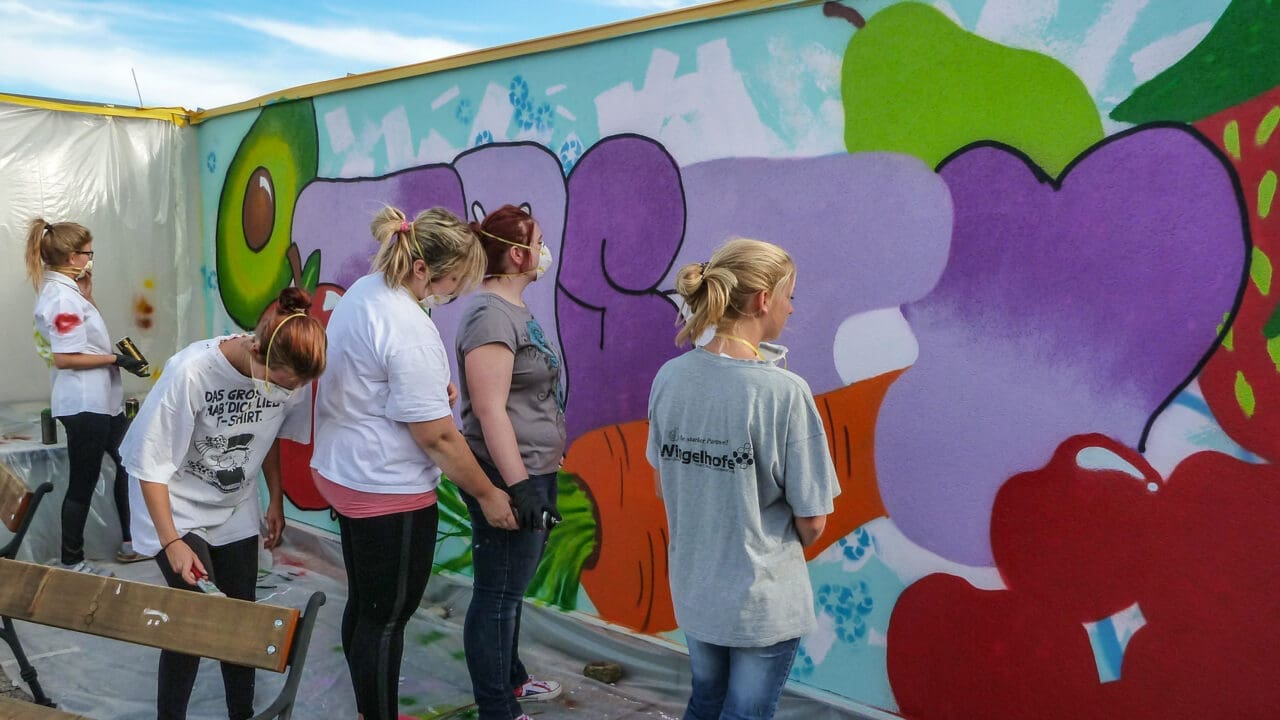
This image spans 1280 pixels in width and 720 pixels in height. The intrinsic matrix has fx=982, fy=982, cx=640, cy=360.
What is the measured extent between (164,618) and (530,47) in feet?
8.84

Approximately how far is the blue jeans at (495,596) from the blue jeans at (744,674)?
0.85m

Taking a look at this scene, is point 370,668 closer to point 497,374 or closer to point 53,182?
point 497,374

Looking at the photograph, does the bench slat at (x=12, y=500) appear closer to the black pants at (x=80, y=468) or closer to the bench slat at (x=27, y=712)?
the bench slat at (x=27, y=712)

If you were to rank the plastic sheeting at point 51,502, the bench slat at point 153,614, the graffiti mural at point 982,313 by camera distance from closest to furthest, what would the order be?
the bench slat at point 153,614 < the graffiti mural at point 982,313 < the plastic sheeting at point 51,502

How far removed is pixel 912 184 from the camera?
2990mm

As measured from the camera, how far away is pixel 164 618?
222 centimetres

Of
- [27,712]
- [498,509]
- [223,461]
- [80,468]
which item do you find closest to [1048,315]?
[498,509]

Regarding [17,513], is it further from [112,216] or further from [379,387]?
[112,216]

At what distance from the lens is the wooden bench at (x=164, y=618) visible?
214 centimetres

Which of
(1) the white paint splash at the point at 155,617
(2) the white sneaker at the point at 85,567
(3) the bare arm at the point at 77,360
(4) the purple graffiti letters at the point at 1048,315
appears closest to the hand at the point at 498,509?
(1) the white paint splash at the point at 155,617

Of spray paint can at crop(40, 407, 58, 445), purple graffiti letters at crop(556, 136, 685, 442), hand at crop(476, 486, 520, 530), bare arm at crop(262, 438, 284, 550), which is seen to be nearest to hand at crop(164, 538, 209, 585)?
bare arm at crop(262, 438, 284, 550)

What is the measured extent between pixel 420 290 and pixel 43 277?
303 cm

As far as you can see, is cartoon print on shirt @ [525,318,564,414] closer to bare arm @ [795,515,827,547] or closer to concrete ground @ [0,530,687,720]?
bare arm @ [795,515,827,547]

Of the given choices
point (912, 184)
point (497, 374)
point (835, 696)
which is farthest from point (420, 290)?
point (835, 696)
